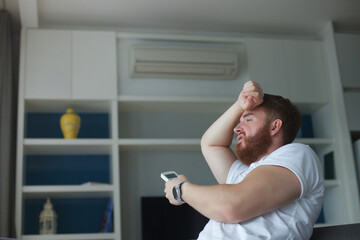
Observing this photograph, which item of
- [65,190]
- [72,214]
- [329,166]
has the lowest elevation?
[72,214]

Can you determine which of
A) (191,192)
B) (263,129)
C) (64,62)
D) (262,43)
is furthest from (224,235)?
(262,43)

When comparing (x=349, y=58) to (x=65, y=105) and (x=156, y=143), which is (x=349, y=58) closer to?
(x=156, y=143)

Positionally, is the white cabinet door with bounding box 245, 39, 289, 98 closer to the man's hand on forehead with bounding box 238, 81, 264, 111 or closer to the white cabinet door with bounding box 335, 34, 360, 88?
the white cabinet door with bounding box 335, 34, 360, 88

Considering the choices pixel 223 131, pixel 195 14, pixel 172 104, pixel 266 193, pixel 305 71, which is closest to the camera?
pixel 266 193

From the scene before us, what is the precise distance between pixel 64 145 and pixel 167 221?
100 centimetres

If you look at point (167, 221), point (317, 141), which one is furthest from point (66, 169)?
point (317, 141)

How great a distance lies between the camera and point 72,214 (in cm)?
411

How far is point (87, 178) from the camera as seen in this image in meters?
4.21

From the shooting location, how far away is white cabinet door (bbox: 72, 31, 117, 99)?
13.3 ft

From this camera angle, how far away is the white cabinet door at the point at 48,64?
399cm

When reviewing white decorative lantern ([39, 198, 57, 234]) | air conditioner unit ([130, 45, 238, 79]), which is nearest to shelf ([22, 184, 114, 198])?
white decorative lantern ([39, 198, 57, 234])

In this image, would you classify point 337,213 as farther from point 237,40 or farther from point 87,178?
point 87,178

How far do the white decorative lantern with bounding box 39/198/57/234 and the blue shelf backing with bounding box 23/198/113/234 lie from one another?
0.58 feet

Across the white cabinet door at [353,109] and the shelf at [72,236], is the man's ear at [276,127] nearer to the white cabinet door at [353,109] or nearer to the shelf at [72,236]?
the shelf at [72,236]
